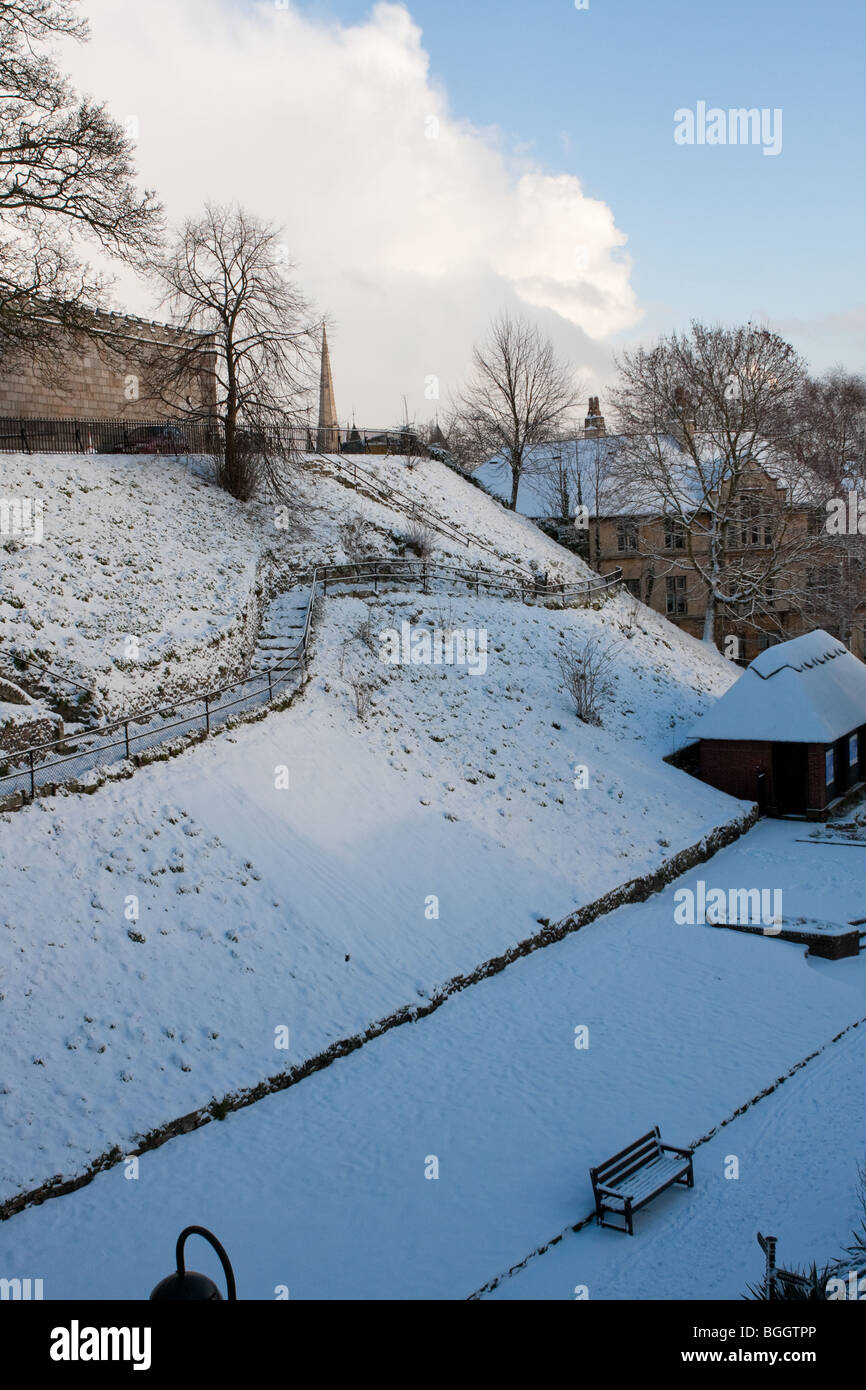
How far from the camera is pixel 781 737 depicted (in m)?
27.9

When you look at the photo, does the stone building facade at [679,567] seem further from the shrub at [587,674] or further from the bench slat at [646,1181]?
the bench slat at [646,1181]

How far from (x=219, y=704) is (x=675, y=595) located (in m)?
35.7

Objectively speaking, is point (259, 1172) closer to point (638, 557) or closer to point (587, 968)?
point (587, 968)

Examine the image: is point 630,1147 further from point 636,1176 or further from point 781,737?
point 781,737

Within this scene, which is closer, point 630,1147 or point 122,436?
point 630,1147

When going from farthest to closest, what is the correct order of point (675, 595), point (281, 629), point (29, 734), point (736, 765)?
1. point (675, 595)
2. point (736, 765)
3. point (281, 629)
4. point (29, 734)

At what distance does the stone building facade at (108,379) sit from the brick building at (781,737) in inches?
694

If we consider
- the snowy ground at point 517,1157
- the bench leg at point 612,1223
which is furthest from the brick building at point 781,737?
the bench leg at point 612,1223

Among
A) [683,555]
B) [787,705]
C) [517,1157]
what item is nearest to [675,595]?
[683,555]

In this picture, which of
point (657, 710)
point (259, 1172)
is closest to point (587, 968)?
point (259, 1172)

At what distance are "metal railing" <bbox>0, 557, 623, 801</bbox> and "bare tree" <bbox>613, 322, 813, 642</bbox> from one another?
327 inches
